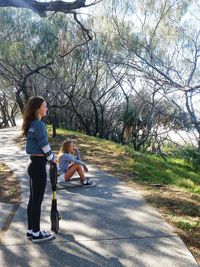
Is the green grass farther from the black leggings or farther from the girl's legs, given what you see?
the black leggings

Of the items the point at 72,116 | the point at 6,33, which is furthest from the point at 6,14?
the point at 72,116

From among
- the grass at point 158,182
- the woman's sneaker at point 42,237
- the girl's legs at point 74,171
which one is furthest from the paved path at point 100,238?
the girl's legs at point 74,171

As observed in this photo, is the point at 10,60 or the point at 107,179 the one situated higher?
the point at 10,60

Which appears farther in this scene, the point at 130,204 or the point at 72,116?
the point at 72,116

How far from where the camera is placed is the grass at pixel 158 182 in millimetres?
5645

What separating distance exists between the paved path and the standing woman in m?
0.20

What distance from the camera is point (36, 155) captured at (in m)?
4.89

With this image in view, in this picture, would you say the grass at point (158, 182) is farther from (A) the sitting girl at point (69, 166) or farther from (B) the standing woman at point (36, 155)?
(B) the standing woman at point (36, 155)

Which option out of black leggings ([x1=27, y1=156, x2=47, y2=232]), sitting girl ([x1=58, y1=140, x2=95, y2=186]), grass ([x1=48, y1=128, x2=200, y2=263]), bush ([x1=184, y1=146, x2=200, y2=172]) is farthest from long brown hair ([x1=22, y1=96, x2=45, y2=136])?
bush ([x1=184, y1=146, x2=200, y2=172])

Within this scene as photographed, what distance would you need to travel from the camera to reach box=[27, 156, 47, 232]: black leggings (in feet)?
16.1

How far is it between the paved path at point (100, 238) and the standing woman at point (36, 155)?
0.20 m

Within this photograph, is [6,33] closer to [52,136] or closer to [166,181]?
[52,136]

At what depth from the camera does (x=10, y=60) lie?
68.6 ft

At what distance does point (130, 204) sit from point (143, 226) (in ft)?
3.77
